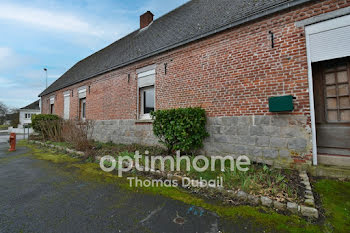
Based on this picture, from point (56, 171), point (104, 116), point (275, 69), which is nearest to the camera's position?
point (275, 69)

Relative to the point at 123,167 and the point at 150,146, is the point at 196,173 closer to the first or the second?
the point at 123,167

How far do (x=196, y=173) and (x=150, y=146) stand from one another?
3091mm

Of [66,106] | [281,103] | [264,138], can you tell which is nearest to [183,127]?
[264,138]

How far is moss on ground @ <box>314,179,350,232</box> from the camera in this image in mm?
2004

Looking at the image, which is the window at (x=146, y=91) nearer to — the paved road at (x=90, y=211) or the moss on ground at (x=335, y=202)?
the paved road at (x=90, y=211)

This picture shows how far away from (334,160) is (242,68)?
2902 millimetres

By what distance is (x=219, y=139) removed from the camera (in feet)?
15.5

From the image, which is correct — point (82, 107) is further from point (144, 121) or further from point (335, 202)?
point (335, 202)

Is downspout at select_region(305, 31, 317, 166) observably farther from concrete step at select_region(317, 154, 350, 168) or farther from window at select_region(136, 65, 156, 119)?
window at select_region(136, 65, 156, 119)

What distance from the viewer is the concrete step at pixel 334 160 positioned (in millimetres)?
3307

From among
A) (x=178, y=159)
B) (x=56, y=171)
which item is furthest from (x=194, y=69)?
(x=56, y=171)

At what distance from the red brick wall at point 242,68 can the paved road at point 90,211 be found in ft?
9.87

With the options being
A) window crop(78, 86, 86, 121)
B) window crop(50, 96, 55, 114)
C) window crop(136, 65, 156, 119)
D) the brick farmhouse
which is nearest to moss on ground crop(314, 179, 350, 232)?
the brick farmhouse

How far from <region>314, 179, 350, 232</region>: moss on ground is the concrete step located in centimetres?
48
